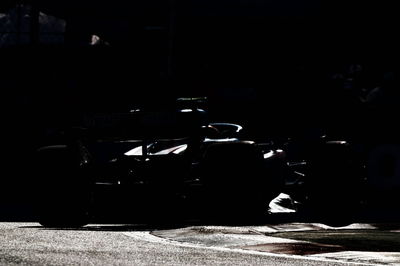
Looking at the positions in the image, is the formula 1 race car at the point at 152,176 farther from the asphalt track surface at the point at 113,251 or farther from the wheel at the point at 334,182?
the asphalt track surface at the point at 113,251

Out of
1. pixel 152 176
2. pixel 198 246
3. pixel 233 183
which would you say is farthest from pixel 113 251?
pixel 152 176

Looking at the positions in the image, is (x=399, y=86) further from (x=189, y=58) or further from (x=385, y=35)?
(x=189, y=58)

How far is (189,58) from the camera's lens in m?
43.8

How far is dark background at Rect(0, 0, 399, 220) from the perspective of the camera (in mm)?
→ 34969

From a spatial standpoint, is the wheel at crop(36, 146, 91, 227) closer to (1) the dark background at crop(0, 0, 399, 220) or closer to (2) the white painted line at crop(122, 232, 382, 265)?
(2) the white painted line at crop(122, 232, 382, 265)

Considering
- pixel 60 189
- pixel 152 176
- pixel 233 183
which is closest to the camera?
pixel 60 189

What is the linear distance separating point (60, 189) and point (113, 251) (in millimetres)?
3537

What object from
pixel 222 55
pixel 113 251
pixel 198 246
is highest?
pixel 222 55

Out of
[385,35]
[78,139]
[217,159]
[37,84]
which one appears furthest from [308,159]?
[385,35]

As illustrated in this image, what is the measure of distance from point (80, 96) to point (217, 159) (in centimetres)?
1506

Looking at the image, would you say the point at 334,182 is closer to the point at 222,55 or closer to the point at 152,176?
the point at 152,176

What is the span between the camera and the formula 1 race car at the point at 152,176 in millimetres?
16094

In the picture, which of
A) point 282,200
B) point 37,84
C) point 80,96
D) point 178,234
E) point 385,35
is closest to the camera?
point 178,234

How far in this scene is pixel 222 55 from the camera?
4444 centimetres
